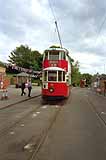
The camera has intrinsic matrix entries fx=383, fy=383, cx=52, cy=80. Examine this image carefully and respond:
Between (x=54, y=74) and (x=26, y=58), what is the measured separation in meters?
107

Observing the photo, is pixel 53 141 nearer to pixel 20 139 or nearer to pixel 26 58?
pixel 20 139

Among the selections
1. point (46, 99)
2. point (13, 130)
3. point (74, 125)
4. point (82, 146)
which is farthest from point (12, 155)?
point (46, 99)

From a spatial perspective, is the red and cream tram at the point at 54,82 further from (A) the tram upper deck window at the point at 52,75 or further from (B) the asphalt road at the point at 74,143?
(B) the asphalt road at the point at 74,143

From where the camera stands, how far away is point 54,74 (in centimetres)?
2992

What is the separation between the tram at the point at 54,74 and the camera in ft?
97.7

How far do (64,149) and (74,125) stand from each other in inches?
217

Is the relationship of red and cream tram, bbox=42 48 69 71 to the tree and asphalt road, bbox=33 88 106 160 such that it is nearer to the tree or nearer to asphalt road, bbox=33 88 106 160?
asphalt road, bbox=33 88 106 160

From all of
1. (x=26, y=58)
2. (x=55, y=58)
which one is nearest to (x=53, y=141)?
(x=55, y=58)

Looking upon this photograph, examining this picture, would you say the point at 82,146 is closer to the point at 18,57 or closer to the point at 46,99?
the point at 46,99

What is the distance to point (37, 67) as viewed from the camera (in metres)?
128

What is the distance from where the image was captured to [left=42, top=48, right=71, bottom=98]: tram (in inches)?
1173

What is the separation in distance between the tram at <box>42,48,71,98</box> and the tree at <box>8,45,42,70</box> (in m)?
94.3

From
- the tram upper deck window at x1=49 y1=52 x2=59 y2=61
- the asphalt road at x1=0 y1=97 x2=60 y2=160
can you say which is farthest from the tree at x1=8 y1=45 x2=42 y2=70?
the asphalt road at x1=0 y1=97 x2=60 y2=160

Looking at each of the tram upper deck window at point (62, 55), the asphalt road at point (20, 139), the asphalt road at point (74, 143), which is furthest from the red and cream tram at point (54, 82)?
the asphalt road at point (74, 143)
